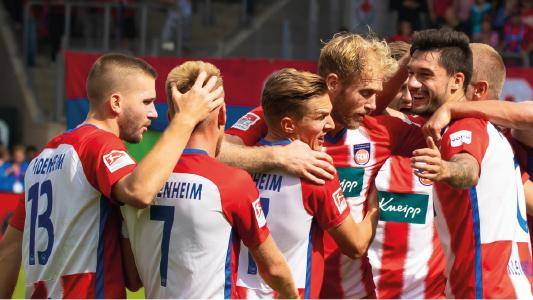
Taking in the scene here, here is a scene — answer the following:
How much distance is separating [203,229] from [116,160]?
499 mm

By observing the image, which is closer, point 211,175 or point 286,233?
point 211,175

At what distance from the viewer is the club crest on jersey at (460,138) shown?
4637mm

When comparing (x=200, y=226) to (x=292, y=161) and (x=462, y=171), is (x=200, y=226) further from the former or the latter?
(x=462, y=171)

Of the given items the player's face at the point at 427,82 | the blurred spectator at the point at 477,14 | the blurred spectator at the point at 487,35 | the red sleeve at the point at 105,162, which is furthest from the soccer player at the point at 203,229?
the blurred spectator at the point at 477,14

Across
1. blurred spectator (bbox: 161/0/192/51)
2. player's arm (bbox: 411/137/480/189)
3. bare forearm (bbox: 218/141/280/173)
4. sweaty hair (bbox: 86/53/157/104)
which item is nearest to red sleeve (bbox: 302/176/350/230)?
bare forearm (bbox: 218/141/280/173)

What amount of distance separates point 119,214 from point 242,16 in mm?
14705

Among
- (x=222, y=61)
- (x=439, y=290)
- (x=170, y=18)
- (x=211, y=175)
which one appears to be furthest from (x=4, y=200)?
(x=170, y=18)

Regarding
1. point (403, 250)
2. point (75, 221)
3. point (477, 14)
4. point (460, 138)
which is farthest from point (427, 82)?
point (477, 14)

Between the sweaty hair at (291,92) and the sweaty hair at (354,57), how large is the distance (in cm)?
53

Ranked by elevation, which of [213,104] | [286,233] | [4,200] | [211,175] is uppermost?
[213,104]

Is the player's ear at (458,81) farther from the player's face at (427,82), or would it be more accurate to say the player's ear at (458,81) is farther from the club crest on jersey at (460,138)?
the club crest on jersey at (460,138)

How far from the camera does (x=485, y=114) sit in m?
4.81

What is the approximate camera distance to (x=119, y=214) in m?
4.62

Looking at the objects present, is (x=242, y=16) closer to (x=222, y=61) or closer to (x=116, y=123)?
(x=222, y=61)
